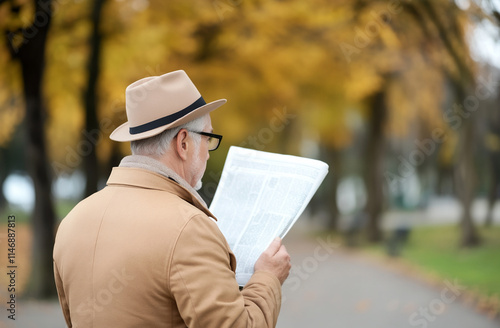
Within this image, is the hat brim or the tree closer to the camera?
the hat brim

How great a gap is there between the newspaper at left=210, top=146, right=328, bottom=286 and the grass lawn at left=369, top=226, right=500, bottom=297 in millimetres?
8039

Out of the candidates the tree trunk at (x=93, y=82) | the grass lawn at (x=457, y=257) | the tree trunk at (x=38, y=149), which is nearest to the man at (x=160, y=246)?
the tree trunk at (x=38, y=149)

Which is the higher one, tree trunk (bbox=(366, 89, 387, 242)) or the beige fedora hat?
the beige fedora hat

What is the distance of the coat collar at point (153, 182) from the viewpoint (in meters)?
2.03

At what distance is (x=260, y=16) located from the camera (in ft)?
41.0

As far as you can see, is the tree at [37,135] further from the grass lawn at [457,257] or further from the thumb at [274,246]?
the thumb at [274,246]

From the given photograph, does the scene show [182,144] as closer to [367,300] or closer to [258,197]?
[258,197]

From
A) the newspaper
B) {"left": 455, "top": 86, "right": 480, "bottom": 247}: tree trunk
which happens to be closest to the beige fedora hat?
the newspaper

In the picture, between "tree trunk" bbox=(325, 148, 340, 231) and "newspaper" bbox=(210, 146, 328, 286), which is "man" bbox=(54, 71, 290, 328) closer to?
"newspaper" bbox=(210, 146, 328, 286)

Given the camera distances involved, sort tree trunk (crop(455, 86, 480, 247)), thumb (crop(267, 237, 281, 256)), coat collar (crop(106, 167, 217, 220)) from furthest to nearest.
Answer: tree trunk (crop(455, 86, 480, 247))
thumb (crop(267, 237, 281, 256))
coat collar (crop(106, 167, 217, 220))

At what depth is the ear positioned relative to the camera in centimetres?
211

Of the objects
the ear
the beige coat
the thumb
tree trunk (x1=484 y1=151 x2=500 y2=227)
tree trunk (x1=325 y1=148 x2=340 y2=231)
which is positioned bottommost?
tree trunk (x1=325 y1=148 x2=340 y2=231)

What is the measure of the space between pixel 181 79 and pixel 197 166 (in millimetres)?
310

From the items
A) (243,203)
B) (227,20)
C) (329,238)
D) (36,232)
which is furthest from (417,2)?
(329,238)
